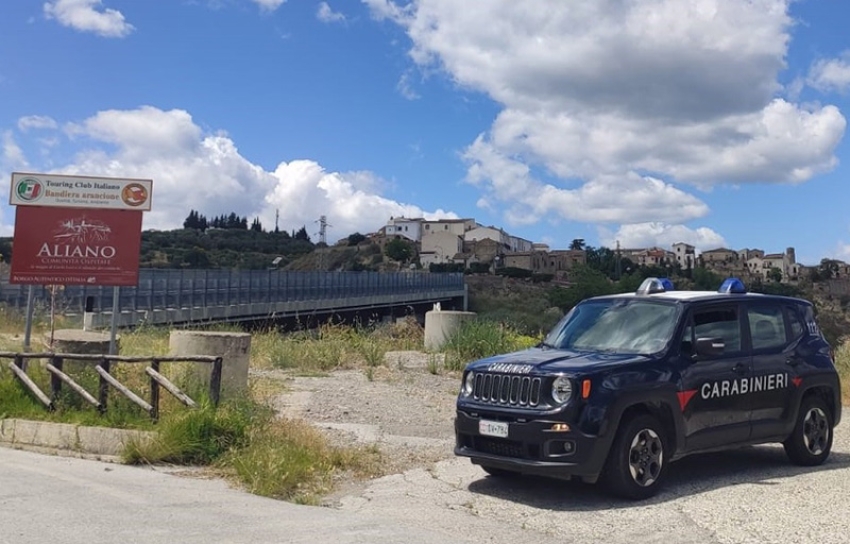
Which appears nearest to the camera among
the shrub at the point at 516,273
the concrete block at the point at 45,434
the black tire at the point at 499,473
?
the black tire at the point at 499,473

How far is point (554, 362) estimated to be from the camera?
7395mm

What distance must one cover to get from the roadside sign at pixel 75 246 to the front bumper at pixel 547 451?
6825mm

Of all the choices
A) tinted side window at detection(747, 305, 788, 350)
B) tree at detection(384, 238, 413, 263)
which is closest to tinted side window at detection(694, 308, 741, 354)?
tinted side window at detection(747, 305, 788, 350)

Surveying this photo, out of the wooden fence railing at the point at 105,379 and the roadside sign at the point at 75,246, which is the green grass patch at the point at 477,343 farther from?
the wooden fence railing at the point at 105,379

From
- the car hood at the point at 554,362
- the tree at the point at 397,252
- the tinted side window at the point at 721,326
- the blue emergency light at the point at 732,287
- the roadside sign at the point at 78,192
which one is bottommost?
the car hood at the point at 554,362

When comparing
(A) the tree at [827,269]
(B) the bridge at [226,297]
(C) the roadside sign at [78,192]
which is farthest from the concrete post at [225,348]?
(A) the tree at [827,269]

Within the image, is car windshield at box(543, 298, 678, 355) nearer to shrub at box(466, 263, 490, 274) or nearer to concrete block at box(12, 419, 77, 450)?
concrete block at box(12, 419, 77, 450)

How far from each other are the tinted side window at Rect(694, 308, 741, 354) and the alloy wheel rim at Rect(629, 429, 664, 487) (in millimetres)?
1293

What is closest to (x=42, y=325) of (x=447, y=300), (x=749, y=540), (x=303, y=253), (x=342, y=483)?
(x=342, y=483)

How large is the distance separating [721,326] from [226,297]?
33392mm

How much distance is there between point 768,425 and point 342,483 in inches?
171

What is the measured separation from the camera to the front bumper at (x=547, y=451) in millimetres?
6867

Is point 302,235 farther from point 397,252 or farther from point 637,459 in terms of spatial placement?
point 637,459

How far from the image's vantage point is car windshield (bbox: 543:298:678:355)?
7895 mm
